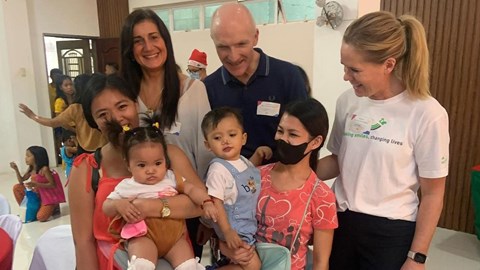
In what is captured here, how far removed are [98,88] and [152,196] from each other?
48 cm

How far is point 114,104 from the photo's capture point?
152 cm

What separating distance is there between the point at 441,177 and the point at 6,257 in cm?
186

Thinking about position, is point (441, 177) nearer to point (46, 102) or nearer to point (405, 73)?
point (405, 73)

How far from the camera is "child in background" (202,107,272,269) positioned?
152 cm

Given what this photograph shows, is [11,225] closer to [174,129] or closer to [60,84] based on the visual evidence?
[174,129]

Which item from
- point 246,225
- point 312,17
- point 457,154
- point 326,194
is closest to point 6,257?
point 246,225

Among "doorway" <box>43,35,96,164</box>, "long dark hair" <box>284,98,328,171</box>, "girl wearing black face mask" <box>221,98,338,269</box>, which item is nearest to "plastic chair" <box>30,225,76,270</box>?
"girl wearing black face mask" <box>221,98,338,269</box>

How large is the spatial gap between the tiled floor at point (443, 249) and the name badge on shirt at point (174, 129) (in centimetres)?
197

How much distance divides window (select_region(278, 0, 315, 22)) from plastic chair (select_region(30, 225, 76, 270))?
13.8 feet

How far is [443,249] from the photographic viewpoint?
3.60 meters

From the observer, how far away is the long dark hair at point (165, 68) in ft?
5.50

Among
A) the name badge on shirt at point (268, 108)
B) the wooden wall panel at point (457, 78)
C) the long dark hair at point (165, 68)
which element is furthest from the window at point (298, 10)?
the long dark hair at point (165, 68)

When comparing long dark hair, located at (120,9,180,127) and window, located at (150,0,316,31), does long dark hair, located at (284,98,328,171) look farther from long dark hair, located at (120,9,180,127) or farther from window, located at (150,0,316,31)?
window, located at (150,0,316,31)

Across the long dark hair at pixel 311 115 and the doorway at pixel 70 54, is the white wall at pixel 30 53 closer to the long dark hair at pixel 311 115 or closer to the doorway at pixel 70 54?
the doorway at pixel 70 54
